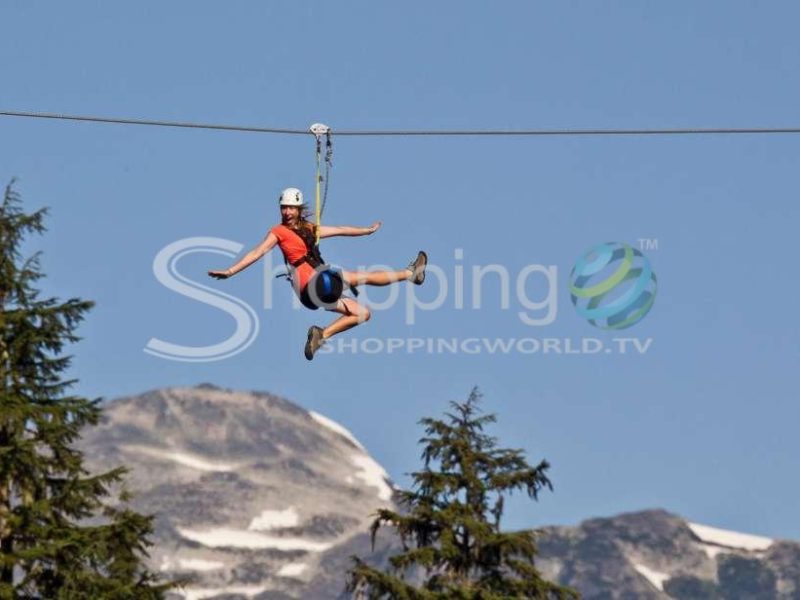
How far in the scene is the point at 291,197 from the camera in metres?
23.1

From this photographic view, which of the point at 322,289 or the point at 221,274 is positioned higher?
the point at 322,289

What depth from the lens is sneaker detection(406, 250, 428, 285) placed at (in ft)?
80.1

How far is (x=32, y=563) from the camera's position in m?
41.5

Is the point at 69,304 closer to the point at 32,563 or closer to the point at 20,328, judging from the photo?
the point at 20,328

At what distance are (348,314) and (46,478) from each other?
68.5 ft

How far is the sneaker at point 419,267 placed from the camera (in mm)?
24406

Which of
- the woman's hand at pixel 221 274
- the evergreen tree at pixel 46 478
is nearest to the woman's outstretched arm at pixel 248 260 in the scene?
the woman's hand at pixel 221 274

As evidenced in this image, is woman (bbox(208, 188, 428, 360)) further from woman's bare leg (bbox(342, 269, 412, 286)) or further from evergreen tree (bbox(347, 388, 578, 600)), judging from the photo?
evergreen tree (bbox(347, 388, 578, 600))

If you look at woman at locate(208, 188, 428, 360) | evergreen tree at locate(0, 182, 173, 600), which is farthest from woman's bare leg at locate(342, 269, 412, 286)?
evergreen tree at locate(0, 182, 173, 600)

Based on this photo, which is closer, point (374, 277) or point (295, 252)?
point (295, 252)

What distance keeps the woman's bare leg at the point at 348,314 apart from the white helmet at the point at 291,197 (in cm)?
125

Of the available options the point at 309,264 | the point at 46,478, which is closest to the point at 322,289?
the point at 309,264

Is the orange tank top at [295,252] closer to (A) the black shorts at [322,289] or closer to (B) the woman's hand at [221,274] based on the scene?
(A) the black shorts at [322,289]

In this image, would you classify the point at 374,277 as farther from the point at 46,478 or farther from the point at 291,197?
the point at 46,478
